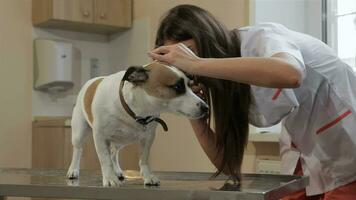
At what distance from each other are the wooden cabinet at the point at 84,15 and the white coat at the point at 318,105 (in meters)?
1.84

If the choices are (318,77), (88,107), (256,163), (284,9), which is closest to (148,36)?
(284,9)

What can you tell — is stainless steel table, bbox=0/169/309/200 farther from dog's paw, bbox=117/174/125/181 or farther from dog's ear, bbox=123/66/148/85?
dog's ear, bbox=123/66/148/85

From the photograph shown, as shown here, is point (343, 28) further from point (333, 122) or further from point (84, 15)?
point (84, 15)

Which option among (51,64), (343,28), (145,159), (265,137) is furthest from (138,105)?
(51,64)

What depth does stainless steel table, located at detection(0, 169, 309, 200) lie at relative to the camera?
38.2 inches

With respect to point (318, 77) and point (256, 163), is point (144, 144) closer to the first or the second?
point (318, 77)

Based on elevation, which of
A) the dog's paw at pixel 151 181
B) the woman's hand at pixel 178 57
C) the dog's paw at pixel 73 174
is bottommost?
the dog's paw at pixel 73 174

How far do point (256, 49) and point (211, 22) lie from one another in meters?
0.14

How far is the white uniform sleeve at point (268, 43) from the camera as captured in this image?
1.00 metres

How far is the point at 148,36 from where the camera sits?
115 inches

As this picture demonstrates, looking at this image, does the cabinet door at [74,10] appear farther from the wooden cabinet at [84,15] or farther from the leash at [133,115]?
the leash at [133,115]

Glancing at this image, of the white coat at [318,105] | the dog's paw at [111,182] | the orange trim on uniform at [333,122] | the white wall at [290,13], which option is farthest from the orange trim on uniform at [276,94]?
the white wall at [290,13]

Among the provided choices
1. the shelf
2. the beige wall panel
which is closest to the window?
the shelf

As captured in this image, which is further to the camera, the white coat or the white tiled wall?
the white tiled wall
